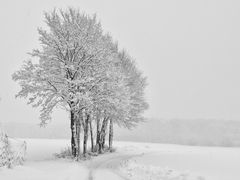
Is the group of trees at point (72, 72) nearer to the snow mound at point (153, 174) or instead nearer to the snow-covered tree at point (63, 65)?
the snow-covered tree at point (63, 65)

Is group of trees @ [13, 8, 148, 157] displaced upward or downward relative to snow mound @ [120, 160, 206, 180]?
upward

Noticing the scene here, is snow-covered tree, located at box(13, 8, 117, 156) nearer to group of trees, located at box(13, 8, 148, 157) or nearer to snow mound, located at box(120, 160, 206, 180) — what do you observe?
group of trees, located at box(13, 8, 148, 157)

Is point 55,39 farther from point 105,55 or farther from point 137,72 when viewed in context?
point 137,72

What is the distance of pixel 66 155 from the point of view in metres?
28.7

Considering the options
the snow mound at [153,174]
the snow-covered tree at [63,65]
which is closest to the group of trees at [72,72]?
the snow-covered tree at [63,65]

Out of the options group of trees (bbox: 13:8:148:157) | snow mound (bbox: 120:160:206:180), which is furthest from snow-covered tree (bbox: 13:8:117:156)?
snow mound (bbox: 120:160:206:180)

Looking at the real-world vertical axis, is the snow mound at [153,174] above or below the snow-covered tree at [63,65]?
below

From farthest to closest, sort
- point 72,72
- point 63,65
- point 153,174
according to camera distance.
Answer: point 72,72 < point 63,65 < point 153,174

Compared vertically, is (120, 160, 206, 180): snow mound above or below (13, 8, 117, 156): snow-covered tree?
below

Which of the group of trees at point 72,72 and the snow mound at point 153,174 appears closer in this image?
the snow mound at point 153,174

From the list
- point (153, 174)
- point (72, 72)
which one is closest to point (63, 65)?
point (72, 72)

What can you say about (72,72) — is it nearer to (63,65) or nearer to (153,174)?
(63,65)

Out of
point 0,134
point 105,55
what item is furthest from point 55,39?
point 0,134

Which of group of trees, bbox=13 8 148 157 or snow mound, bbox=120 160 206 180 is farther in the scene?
group of trees, bbox=13 8 148 157
